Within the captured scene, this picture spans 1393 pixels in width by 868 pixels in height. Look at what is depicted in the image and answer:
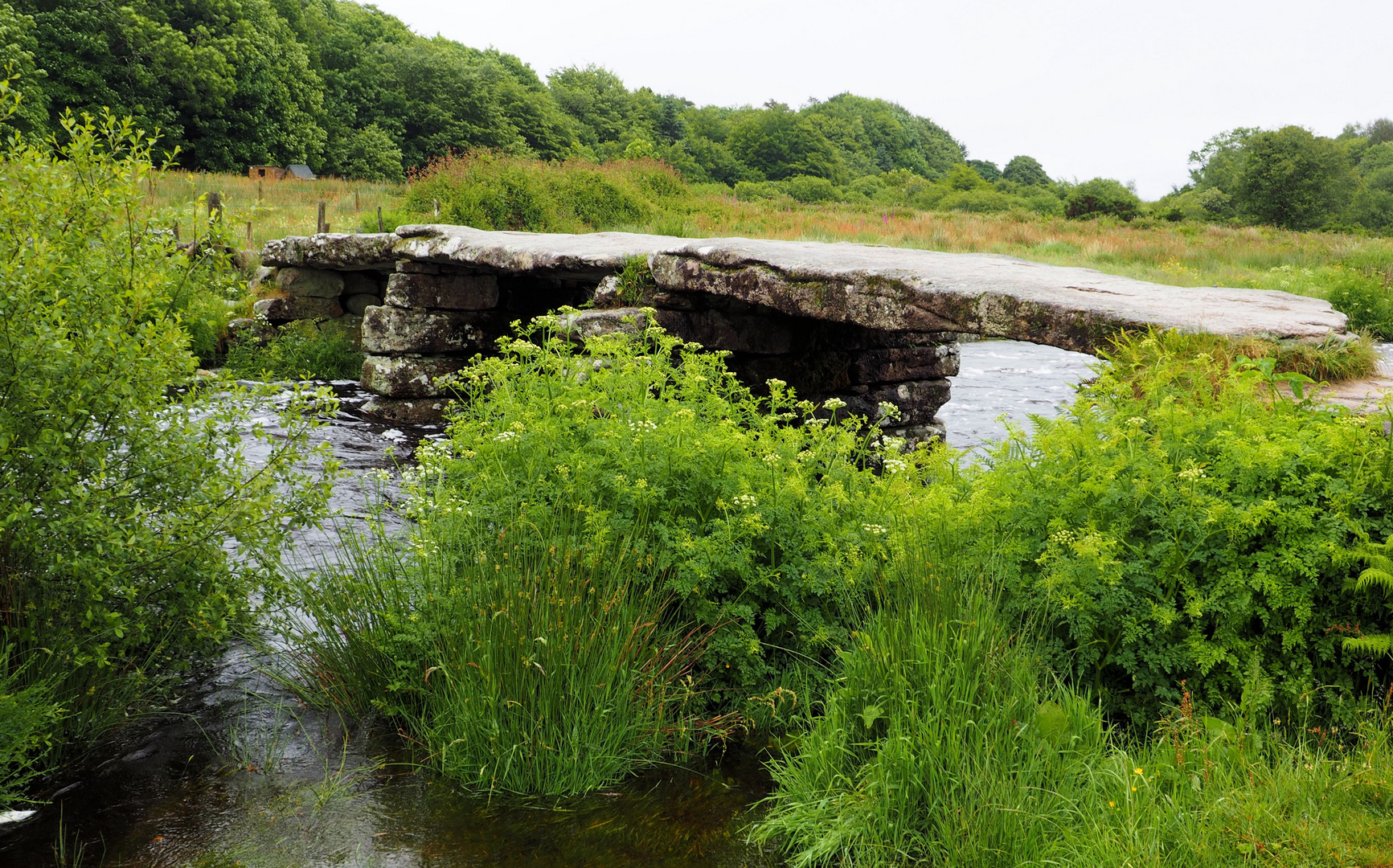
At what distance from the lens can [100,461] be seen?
3.15 m

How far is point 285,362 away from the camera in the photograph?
10.6 meters

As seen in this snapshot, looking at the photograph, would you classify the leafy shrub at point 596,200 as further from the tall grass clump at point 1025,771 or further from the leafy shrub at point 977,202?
the leafy shrub at point 977,202

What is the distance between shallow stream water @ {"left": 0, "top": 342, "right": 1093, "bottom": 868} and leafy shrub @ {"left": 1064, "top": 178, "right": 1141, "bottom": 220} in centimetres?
3818

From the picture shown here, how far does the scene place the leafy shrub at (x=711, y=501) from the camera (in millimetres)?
3490

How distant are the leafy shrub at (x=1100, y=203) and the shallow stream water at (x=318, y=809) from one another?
38.2 metres

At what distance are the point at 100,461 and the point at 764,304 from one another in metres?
4.40

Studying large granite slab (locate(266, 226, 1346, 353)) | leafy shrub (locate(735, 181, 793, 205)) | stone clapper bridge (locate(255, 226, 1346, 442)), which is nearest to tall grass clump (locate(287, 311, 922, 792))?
large granite slab (locate(266, 226, 1346, 353))

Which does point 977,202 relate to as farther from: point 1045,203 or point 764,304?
point 764,304

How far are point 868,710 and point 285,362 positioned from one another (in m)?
9.80

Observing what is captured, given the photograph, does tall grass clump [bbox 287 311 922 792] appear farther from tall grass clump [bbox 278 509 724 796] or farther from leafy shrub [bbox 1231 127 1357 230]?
leafy shrub [bbox 1231 127 1357 230]

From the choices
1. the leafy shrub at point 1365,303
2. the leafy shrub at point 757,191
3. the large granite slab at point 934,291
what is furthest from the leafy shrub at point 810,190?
the large granite slab at point 934,291

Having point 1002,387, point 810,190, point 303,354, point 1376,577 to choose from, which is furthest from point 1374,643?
point 810,190

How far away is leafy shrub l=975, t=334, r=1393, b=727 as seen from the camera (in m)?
2.81

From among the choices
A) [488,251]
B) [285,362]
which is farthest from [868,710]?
[285,362]
